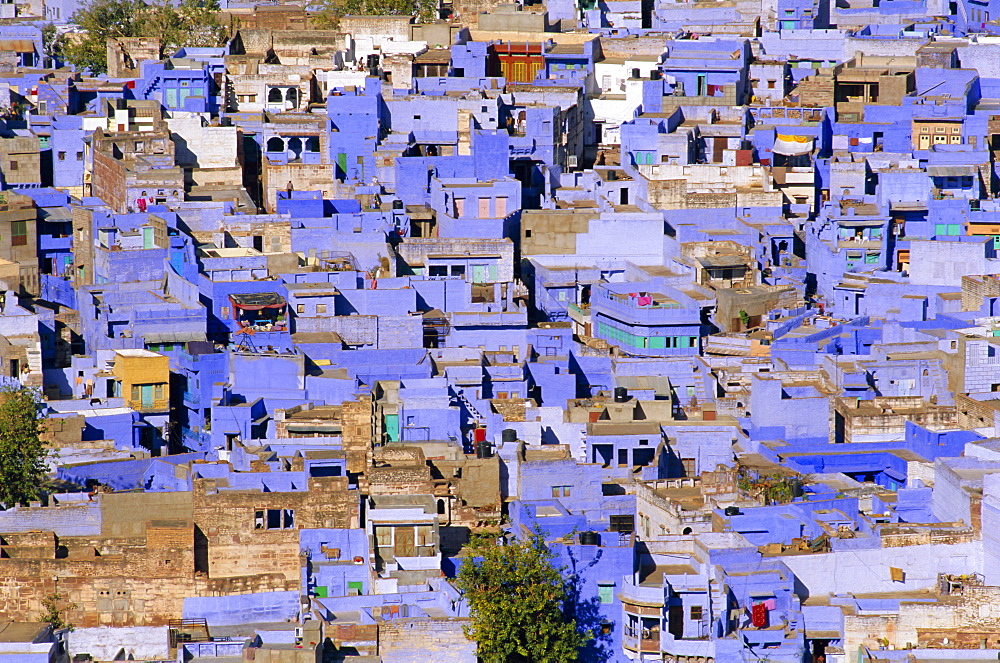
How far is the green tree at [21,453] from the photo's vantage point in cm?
3375


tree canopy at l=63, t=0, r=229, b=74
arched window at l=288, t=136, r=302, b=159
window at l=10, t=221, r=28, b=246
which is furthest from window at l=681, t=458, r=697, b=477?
tree canopy at l=63, t=0, r=229, b=74

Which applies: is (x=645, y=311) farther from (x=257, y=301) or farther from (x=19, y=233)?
(x=19, y=233)

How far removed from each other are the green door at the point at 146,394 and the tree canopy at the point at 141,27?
1865 centimetres

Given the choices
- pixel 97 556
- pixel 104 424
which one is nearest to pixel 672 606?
pixel 97 556

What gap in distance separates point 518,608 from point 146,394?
9.82 meters

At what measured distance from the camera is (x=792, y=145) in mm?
50219

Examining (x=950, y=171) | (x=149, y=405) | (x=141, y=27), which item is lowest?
(x=149, y=405)

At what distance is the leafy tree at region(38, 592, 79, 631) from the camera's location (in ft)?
103

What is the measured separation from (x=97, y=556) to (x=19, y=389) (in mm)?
6079

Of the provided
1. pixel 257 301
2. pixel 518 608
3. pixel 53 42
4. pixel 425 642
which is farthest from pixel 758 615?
pixel 53 42

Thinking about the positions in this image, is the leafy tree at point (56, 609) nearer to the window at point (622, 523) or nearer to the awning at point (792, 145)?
the window at point (622, 523)

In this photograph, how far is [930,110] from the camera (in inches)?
2018

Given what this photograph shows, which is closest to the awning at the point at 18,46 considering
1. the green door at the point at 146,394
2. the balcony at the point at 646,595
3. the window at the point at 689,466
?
the green door at the point at 146,394

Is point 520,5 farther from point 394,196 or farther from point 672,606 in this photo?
point 672,606
